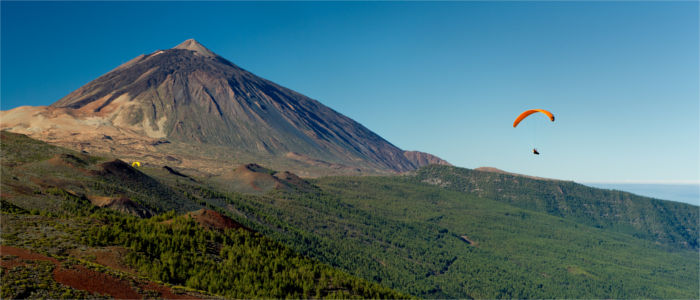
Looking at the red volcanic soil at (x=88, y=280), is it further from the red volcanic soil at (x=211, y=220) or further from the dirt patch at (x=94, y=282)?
the red volcanic soil at (x=211, y=220)

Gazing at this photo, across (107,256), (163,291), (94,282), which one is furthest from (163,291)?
(107,256)

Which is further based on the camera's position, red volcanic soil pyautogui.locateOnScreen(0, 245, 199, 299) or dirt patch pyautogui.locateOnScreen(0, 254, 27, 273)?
red volcanic soil pyautogui.locateOnScreen(0, 245, 199, 299)

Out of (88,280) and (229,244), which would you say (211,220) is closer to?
(229,244)

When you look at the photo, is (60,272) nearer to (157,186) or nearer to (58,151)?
(157,186)

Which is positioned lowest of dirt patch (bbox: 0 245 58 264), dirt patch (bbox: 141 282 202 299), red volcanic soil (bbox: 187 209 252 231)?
dirt patch (bbox: 141 282 202 299)

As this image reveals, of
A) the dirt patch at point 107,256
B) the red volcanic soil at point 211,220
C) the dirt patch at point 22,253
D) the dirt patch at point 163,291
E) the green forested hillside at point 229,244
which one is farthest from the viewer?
the red volcanic soil at point 211,220

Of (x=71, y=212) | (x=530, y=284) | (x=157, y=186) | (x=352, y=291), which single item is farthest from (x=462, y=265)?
(x=71, y=212)

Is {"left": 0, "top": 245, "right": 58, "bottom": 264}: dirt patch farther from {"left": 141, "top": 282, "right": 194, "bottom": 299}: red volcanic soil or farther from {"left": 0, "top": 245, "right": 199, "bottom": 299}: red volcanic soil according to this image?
{"left": 141, "top": 282, "right": 194, "bottom": 299}: red volcanic soil

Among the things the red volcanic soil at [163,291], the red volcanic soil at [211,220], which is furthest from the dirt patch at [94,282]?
the red volcanic soil at [211,220]

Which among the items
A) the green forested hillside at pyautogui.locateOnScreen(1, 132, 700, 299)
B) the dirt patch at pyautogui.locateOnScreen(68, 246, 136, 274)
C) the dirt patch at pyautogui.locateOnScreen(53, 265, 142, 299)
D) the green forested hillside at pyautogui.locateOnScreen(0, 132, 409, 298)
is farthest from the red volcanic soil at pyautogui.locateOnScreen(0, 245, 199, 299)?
the dirt patch at pyautogui.locateOnScreen(68, 246, 136, 274)
